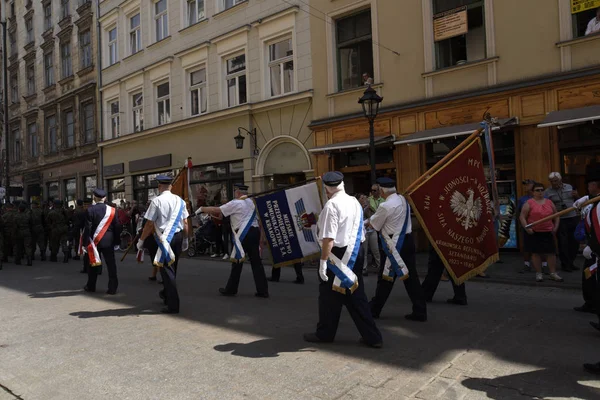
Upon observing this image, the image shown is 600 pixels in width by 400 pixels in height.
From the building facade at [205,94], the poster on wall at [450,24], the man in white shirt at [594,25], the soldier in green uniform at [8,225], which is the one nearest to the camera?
the man in white shirt at [594,25]

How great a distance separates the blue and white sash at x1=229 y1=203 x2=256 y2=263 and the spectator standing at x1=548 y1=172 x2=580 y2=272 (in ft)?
18.7

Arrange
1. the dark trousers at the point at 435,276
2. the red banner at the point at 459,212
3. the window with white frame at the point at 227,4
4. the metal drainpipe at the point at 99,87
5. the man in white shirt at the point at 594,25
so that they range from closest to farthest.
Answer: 1. the red banner at the point at 459,212
2. the dark trousers at the point at 435,276
3. the man in white shirt at the point at 594,25
4. the window with white frame at the point at 227,4
5. the metal drainpipe at the point at 99,87

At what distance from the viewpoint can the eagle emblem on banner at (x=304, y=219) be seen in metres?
8.70

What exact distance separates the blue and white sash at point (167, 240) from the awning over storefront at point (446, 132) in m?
6.77

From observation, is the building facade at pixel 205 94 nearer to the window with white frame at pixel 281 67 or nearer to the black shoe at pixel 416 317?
the window with white frame at pixel 281 67

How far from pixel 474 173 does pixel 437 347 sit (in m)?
2.83

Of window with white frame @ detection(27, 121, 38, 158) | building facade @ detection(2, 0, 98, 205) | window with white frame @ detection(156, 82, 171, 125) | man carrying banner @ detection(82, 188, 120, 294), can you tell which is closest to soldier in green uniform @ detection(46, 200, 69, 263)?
man carrying banner @ detection(82, 188, 120, 294)

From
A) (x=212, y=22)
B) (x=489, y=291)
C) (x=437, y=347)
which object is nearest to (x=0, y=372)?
(x=437, y=347)

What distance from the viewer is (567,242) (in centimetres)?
933

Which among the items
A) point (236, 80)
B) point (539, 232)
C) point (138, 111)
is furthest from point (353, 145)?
point (138, 111)

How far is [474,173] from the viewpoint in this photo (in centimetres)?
684

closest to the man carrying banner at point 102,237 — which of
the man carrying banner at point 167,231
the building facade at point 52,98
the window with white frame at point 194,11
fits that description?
the man carrying banner at point 167,231

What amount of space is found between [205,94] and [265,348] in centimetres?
1518

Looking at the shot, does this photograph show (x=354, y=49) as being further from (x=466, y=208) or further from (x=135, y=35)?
(x=135, y=35)
